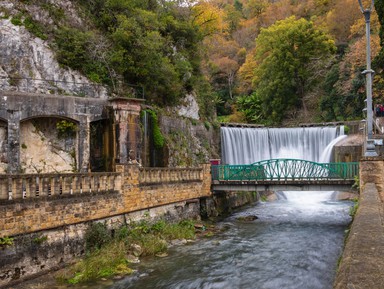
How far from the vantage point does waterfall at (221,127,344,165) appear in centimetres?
3094

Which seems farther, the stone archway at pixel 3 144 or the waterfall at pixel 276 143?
the waterfall at pixel 276 143

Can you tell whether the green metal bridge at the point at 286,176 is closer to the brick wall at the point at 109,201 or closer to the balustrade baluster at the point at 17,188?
the brick wall at the point at 109,201

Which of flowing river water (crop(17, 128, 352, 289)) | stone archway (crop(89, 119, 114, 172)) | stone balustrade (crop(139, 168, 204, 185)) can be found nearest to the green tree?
flowing river water (crop(17, 128, 352, 289))

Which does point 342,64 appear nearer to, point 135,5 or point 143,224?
point 135,5

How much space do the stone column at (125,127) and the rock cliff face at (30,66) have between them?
3305 millimetres

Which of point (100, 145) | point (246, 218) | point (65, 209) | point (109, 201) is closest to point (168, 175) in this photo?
point (100, 145)

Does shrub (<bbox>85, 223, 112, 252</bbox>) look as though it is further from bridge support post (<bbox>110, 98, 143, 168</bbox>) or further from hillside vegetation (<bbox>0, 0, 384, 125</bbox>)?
hillside vegetation (<bbox>0, 0, 384, 125</bbox>)

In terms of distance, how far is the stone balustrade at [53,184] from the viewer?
396 inches

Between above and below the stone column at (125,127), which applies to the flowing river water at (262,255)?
below

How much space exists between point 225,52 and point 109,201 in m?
49.7

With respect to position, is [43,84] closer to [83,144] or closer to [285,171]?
[83,144]

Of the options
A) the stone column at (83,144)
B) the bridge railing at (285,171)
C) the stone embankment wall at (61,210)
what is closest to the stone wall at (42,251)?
the stone embankment wall at (61,210)

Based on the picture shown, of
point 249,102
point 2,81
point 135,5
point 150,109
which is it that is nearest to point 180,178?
point 150,109

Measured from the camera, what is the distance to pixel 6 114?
15391 mm
